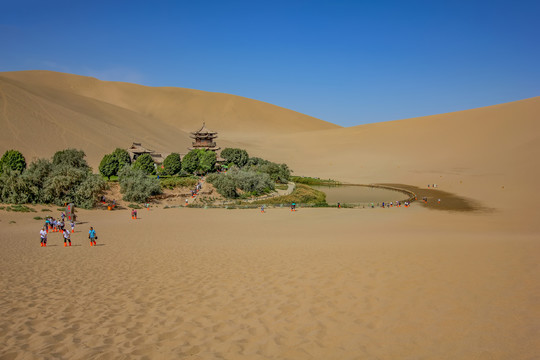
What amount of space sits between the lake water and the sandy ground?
22.5 metres

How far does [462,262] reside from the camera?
11.6 meters

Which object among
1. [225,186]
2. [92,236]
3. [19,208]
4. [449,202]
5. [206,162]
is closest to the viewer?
[92,236]

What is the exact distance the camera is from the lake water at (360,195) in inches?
1555

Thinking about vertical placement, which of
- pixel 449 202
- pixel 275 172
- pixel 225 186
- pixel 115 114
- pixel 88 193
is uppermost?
pixel 115 114

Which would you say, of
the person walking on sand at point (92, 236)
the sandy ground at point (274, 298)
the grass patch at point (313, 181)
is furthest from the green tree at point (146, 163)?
the person walking on sand at point (92, 236)

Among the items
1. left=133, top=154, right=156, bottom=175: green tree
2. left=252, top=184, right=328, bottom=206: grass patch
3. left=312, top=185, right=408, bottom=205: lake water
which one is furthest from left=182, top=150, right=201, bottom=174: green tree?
left=312, top=185, right=408, bottom=205: lake water

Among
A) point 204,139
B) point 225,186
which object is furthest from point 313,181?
point 204,139

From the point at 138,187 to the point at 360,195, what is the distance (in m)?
26.1

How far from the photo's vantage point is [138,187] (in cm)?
3338

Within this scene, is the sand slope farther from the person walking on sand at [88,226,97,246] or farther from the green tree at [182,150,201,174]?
the person walking on sand at [88,226,97,246]

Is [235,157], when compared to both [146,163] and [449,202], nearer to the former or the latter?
[146,163]

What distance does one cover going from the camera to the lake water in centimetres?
3950

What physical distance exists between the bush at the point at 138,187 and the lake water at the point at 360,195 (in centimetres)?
1822

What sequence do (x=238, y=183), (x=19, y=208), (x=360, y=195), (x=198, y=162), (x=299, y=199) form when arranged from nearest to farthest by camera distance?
(x=19, y=208) → (x=299, y=199) → (x=238, y=183) → (x=360, y=195) → (x=198, y=162)
